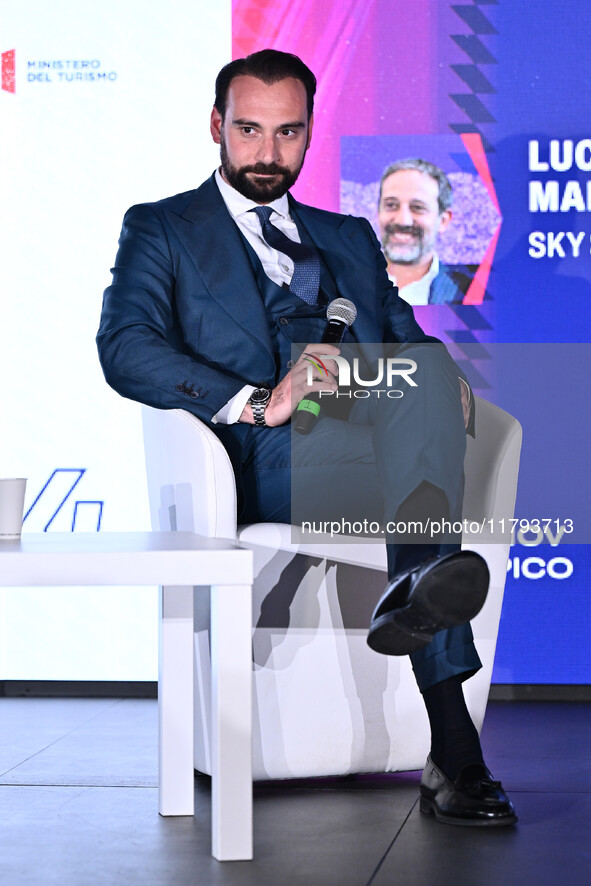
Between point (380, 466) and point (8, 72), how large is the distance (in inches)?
81.4

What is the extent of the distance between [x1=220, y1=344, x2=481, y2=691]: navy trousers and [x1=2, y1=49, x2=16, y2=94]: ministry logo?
1.66 meters

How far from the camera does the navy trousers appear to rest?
73.4 inches

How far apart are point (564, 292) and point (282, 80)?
114 centimetres

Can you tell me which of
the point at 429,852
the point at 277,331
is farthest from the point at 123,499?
the point at 429,852

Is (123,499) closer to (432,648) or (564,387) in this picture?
(564,387)

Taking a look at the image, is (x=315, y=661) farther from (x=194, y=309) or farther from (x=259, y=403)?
(x=194, y=309)

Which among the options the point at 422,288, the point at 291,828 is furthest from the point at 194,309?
the point at 422,288

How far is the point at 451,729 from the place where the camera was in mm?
1869

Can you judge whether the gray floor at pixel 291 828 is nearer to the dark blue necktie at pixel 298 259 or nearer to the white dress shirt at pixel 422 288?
the dark blue necktie at pixel 298 259

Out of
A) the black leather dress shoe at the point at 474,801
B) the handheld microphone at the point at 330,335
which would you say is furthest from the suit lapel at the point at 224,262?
the black leather dress shoe at the point at 474,801

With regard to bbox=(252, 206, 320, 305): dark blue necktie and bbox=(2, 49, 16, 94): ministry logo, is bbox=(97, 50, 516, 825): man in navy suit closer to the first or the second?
bbox=(252, 206, 320, 305): dark blue necktie

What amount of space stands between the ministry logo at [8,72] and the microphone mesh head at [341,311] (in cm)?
152

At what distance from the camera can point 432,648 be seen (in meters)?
1.86

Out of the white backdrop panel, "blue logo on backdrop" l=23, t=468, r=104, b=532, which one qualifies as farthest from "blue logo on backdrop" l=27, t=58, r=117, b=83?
"blue logo on backdrop" l=23, t=468, r=104, b=532
